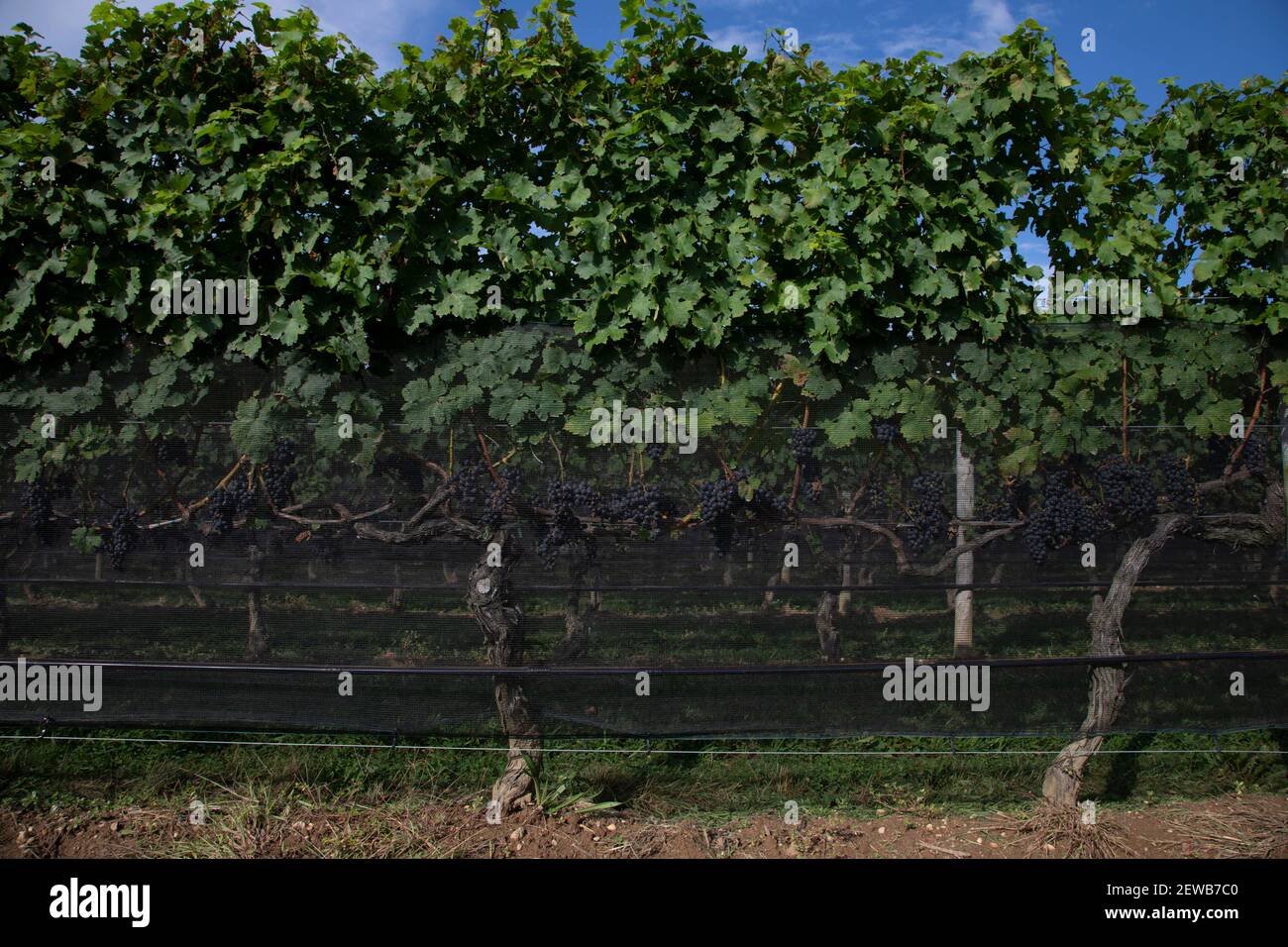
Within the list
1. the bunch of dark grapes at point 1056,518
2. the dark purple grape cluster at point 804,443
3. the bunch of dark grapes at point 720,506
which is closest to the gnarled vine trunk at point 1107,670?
the bunch of dark grapes at point 1056,518

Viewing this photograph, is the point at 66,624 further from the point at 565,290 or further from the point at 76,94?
the point at 565,290

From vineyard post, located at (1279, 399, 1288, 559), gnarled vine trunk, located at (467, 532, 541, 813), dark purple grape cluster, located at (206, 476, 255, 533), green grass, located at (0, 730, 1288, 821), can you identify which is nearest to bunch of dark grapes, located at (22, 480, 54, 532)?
dark purple grape cluster, located at (206, 476, 255, 533)

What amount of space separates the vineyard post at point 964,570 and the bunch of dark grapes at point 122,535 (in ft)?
11.9

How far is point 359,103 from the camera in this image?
11.8 ft

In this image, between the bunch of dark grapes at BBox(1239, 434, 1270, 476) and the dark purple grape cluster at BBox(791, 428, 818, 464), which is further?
the bunch of dark grapes at BBox(1239, 434, 1270, 476)

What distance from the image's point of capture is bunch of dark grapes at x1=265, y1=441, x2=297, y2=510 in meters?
3.77

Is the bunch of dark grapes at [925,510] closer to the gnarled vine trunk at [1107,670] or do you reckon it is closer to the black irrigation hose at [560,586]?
the black irrigation hose at [560,586]

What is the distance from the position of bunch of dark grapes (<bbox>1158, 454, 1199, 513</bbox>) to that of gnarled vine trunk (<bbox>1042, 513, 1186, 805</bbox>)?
7 cm

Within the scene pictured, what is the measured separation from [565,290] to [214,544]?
1.90 meters

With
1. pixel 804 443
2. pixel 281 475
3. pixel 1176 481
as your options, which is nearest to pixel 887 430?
pixel 804 443

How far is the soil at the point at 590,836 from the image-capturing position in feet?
11.9

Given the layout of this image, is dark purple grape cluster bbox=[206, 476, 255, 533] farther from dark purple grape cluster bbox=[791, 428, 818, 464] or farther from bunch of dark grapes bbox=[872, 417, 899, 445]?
bunch of dark grapes bbox=[872, 417, 899, 445]
